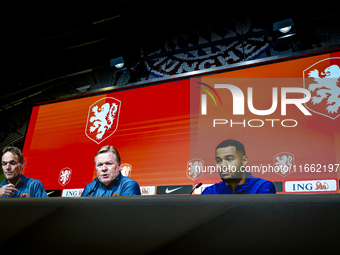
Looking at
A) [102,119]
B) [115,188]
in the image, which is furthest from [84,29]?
[115,188]

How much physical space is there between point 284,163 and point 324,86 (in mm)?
804

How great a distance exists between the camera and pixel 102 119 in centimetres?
312

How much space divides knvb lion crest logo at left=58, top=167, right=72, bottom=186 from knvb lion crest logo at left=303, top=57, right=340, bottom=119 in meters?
2.44

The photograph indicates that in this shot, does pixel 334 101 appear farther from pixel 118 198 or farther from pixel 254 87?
pixel 118 198

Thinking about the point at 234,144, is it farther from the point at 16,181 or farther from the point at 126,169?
the point at 16,181

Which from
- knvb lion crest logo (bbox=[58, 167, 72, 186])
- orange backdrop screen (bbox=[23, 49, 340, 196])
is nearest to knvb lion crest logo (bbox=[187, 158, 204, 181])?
orange backdrop screen (bbox=[23, 49, 340, 196])

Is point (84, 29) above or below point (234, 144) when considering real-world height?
above

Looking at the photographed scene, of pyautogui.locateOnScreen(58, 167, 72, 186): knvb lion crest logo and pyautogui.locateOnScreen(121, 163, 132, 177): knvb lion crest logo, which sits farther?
pyautogui.locateOnScreen(58, 167, 72, 186): knvb lion crest logo

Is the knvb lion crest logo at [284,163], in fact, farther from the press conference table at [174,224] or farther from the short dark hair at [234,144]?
the press conference table at [174,224]

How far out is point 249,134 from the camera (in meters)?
2.40

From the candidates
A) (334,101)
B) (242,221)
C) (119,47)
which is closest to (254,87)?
(334,101)

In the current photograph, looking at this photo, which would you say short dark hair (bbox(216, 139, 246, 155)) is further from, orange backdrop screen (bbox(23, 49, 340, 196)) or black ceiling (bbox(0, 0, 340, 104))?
black ceiling (bbox(0, 0, 340, 104))

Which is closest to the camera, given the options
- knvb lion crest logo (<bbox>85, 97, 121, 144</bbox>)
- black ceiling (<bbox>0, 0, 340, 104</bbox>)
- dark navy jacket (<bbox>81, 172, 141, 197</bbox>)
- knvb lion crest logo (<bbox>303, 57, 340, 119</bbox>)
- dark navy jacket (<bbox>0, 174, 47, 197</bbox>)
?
knvb lion crest logo (<bbox>303, 57, 340, 119</bbox>)

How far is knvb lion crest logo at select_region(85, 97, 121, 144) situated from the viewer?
301 cm
